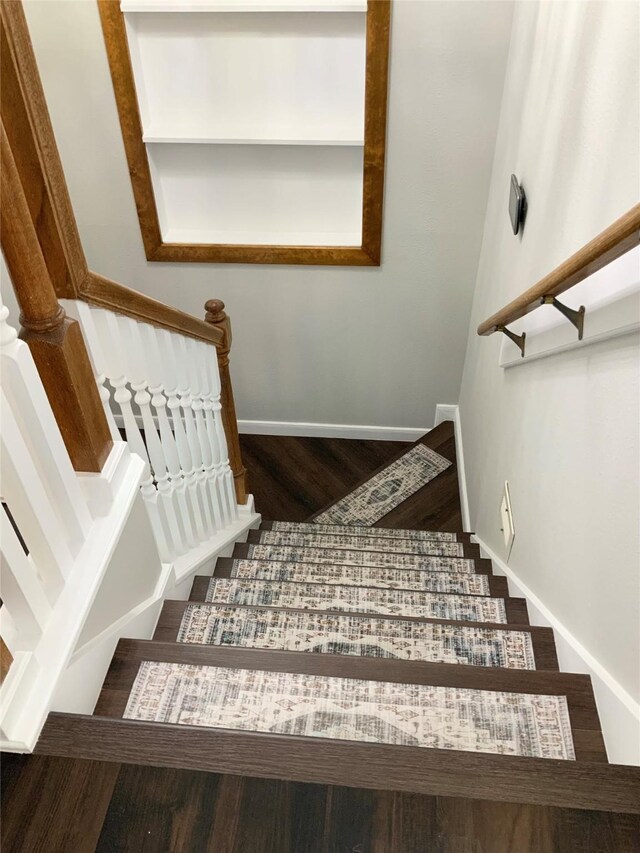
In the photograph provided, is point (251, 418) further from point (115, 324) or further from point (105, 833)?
point (105, 833)

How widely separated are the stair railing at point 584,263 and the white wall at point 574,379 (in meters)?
0.14

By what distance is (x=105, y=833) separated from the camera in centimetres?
94

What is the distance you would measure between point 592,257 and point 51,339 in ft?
3.16

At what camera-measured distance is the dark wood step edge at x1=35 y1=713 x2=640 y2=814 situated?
0.96 meters

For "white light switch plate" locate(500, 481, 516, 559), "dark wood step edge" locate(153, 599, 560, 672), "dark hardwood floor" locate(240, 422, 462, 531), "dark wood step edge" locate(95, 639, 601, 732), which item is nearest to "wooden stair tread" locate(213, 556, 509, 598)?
"white light switch plate" locate(500, 481, 516, 559)

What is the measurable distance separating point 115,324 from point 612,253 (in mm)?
1030

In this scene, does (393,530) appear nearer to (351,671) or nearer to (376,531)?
(376,531)

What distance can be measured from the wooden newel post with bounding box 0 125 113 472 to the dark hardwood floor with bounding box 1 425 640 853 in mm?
585

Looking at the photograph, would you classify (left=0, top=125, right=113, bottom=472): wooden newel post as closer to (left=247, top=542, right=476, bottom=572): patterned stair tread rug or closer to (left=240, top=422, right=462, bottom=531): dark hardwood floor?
(left=247, top=542, right=476, bottom=572): patterned stair tread rug

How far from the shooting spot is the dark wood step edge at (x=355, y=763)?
963mm

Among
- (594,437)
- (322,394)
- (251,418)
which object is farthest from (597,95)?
(251,418)

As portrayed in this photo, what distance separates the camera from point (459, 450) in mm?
3621

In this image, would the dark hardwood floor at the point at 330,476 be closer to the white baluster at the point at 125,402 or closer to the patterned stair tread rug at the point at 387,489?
the patterned stair tread rug at the point at 387,489

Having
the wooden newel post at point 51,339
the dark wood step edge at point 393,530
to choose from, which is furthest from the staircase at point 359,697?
the dark wood step edge at point 393,530
